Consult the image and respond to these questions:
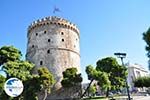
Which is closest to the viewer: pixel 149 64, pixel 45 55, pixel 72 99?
pixel 149 64

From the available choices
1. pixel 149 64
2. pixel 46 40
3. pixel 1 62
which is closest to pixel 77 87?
pixel 46 40

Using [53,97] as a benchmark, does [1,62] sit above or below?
above

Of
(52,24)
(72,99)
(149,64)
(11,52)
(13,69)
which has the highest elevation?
(52,24)

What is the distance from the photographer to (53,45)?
34.5m

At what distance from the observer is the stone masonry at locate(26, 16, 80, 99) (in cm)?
3384

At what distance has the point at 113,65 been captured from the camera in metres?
32.7

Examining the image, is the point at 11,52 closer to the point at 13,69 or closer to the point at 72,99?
the point at 13,69

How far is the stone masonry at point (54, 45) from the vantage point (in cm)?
3384

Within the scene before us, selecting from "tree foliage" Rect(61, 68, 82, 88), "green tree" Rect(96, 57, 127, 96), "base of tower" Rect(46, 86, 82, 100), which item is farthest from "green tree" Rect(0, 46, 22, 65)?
"green tree" Rect(96, 57, 127, 96)

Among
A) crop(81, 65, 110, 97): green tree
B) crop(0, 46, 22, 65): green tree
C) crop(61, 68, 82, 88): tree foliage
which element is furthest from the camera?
crop(61, 68, 82, 88): tree foliage

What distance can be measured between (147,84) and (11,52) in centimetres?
3001

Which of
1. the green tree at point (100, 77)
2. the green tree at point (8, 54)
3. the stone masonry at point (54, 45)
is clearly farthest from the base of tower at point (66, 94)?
the green tree at point (8, 54)

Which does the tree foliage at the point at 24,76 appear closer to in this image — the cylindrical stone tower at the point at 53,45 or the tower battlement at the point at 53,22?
the cylindrical stone tower at the point at 53,45

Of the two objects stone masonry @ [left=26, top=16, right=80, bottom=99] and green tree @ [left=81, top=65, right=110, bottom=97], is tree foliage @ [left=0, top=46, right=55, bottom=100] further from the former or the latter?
stone masonry @ [left=26, top=16, right=80, bottom=99]
